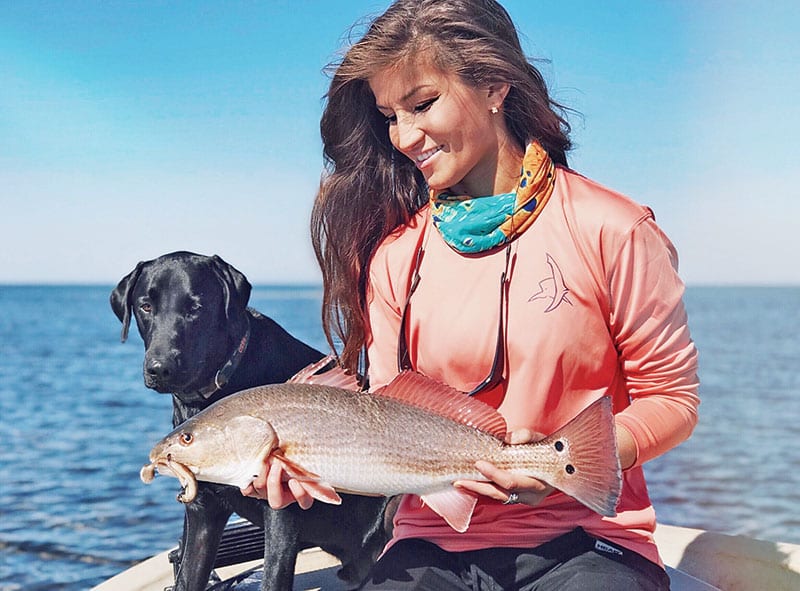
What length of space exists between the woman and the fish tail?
0.13 meters

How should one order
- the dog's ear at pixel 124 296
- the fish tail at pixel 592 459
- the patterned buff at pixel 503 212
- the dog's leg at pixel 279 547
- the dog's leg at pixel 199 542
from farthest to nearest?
the dog's ear at pixel 124 296 < the dog's leg at pixel 199 542 < the dog's leg at pixel 279 547 < the patterned buff at pixel 503 212 < the fish tail at pixel 592 459

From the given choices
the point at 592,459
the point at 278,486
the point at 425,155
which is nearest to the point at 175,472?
the point at 278,486

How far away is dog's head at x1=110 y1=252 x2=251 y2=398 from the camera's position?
3.70 m

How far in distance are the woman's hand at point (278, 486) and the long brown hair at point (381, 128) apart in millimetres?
850

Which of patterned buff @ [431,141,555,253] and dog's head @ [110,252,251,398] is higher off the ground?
patterned buff @ [431,141,555,253]

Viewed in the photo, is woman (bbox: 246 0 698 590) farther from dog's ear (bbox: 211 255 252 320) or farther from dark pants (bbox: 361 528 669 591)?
dog's ear (bbox: 211 255 252 320)

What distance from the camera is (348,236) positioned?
143 inches

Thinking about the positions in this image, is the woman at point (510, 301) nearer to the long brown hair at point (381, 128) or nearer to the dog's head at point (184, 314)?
the long brown hair at point (381, 128)

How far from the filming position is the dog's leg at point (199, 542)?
382cm

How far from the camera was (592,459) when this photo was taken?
8.70 feet

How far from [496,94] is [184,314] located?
1.59 m

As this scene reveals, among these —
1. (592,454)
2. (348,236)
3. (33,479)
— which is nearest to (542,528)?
(592,454)

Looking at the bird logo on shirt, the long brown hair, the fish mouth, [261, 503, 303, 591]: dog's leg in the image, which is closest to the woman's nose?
the long brown hair

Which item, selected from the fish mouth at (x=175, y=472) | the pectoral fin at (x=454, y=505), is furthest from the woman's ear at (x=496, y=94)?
the fish mouth at (x=175, y=472)
